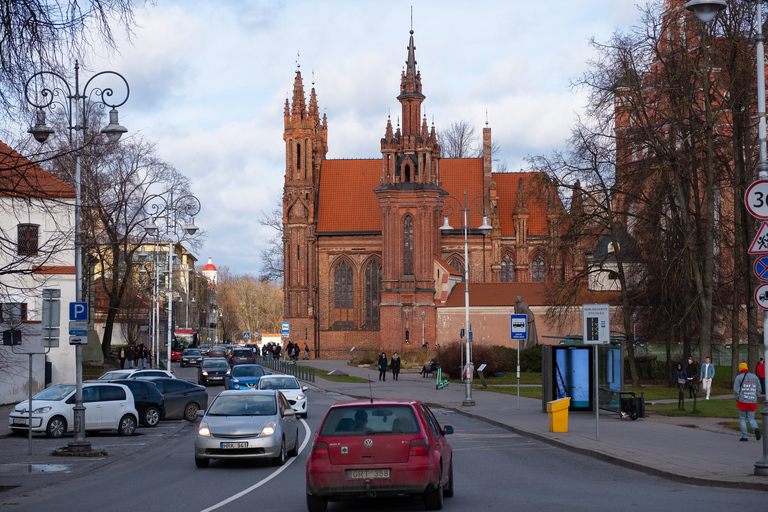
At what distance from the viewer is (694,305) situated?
36.2 m

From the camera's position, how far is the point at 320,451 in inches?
433

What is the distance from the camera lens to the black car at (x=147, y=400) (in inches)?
1038

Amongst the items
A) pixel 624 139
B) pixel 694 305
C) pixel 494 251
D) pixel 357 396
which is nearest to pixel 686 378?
pixel 694 305

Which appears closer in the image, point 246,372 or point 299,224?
point 246,372

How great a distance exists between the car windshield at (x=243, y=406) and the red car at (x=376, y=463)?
6.43m

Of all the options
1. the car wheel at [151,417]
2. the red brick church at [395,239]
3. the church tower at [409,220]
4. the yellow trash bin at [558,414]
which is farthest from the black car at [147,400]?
the church tower at [409,220]

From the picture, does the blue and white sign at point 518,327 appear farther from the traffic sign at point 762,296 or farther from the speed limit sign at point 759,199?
the speed limit sign at point 759,199

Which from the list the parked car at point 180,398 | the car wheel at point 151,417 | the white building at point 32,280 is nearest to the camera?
the white building at point 32,280

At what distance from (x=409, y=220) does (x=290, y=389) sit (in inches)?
1926

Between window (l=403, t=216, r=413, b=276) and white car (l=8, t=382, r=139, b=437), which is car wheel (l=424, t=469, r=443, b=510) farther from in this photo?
window (l=403, t=216, r=413, b=276)

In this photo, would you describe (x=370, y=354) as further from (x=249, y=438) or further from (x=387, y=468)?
(x=387, y=468)

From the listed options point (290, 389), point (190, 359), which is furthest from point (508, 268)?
point (290, 389)

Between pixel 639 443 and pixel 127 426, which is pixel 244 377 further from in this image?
pixel 639 443

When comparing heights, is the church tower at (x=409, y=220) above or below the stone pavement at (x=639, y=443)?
above
